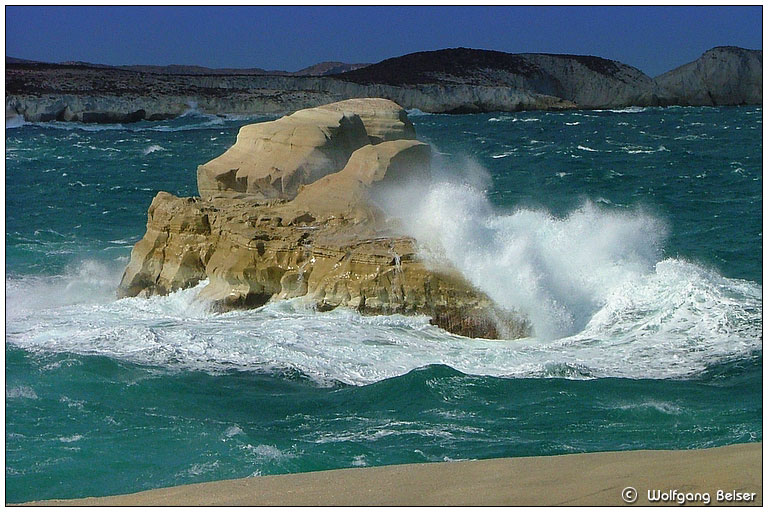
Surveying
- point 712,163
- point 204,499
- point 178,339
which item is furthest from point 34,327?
point 712,163

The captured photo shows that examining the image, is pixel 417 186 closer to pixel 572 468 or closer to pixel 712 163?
pixel 572 468

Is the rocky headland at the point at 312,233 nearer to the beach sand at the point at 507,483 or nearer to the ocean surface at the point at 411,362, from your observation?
the ocean surface at the point at 411,362

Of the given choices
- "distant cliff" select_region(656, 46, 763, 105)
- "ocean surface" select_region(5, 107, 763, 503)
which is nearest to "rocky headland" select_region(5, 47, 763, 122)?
"distant cliff" select_region(656, 46, 763, 105)

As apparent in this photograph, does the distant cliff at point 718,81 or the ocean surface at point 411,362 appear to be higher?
the distant cliff at point 718,81

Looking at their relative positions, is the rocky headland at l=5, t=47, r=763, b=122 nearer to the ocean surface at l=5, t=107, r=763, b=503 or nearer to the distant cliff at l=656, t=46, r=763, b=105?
the distant cliff at l=656, t=46, r=763, b=105

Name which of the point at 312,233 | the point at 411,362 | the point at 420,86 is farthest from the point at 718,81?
the point at 411,362

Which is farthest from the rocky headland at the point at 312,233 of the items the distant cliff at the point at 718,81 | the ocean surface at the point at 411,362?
the distant cliff at the point at 718,81
